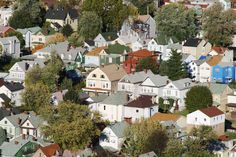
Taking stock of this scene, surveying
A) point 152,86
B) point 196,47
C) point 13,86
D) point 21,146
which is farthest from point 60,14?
point 21,146

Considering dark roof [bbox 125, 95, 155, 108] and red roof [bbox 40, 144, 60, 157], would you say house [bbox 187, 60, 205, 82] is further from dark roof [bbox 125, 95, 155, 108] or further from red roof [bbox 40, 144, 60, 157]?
red roof [bbox 40, 144, 60, 157]

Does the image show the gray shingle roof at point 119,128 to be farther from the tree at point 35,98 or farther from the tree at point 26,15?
the tree at point 26,15

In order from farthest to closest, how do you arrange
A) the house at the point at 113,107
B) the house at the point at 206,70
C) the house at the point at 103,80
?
the house at the point at 206,70 → the house at the point at 103,80 → the house at the point at 113,107

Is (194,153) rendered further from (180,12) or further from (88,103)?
(180,12)

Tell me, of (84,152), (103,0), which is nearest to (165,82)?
(84,152)

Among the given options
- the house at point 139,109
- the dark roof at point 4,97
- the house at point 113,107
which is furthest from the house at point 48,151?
the dark roof at point 4,97

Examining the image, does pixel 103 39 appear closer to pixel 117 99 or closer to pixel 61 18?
pixel 61 18

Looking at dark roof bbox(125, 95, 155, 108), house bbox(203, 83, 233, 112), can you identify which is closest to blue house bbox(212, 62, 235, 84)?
house bbox(203, 83, 233, 112)
